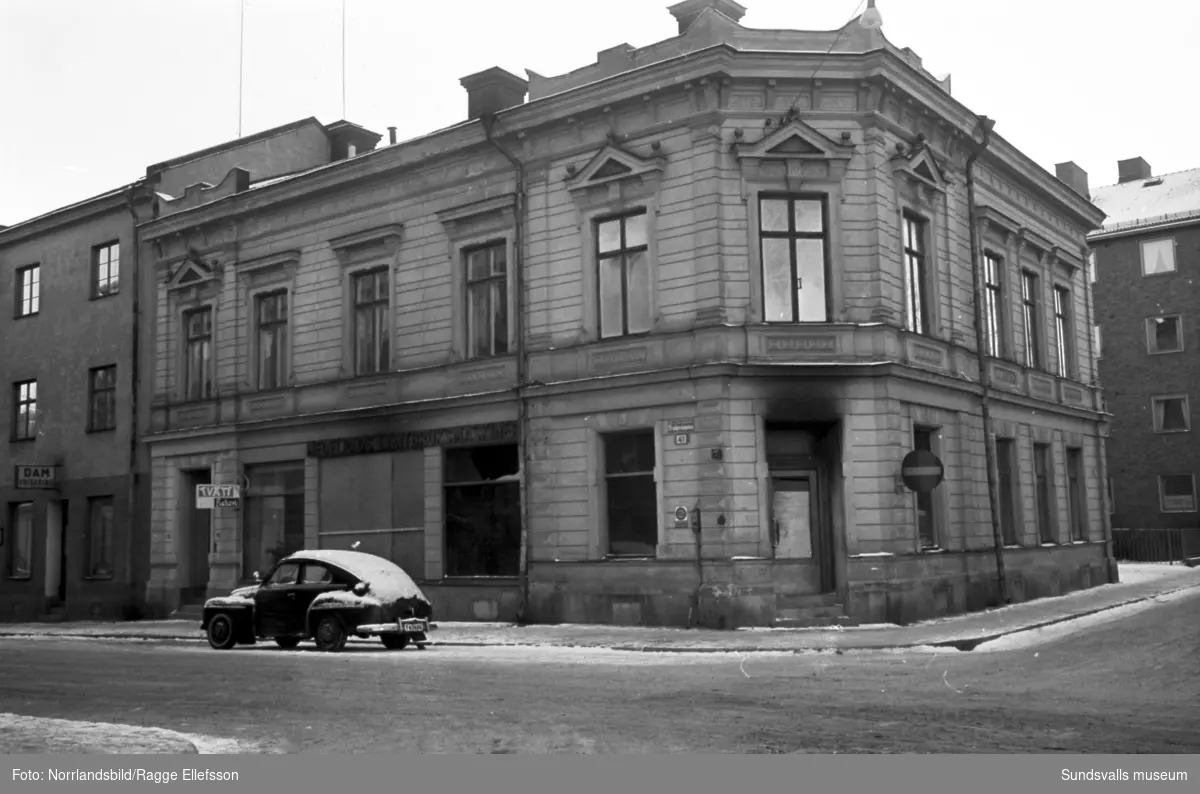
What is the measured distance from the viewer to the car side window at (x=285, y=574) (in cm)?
1950

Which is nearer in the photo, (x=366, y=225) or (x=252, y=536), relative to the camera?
(x=366, y=225)

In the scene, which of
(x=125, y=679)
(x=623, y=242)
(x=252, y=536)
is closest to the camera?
(x=125, y=679)

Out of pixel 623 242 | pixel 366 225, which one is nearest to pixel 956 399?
pixel 623 242

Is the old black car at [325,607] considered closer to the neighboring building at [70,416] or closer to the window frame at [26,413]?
the neighboring building at [70,416]

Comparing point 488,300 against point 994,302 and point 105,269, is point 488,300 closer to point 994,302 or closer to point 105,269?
point 994,302

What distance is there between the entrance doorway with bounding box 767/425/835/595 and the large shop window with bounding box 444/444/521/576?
5381 millimetres

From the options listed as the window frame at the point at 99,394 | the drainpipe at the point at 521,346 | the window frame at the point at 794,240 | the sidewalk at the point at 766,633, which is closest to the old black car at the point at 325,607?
the sidewalk at the point at 766,633

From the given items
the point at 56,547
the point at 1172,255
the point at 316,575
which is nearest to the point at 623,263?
the point at 316,575

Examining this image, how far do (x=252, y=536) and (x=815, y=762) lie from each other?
23.6 metres

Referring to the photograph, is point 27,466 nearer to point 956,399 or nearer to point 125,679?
point 125,679

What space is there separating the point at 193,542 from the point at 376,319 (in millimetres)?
8472

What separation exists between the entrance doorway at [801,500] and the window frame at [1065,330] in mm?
12281

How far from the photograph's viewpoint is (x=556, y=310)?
77.6 ft

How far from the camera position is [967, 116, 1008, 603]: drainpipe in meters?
25.3
